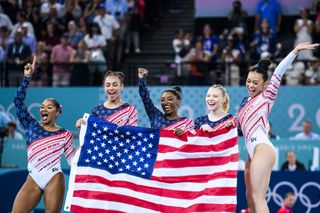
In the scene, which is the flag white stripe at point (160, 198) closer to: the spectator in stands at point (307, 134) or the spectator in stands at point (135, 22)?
the spectator in stands at point (307, 134)

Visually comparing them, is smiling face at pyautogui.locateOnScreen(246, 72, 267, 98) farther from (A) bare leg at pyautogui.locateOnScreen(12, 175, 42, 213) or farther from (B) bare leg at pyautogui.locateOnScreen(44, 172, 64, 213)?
(A) bare leg at pyautogui.locateOnScreen(12, 175, 42, 213)

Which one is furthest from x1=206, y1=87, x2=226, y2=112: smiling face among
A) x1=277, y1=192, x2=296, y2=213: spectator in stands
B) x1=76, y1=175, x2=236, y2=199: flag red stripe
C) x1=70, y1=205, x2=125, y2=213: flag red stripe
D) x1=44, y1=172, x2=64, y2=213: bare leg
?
x1=277, y1=192, x2=296, y2=213: spectator in stands

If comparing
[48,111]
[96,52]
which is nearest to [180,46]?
[96,52]

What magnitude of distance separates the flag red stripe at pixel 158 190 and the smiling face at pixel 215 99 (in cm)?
97

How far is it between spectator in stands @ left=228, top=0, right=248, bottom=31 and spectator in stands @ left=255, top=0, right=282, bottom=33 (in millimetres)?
286

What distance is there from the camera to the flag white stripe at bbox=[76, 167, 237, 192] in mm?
11633

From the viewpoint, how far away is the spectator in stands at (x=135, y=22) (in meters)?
21.2

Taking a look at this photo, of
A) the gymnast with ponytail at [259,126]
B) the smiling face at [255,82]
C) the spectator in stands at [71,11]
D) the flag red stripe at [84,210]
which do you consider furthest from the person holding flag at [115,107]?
the spectator in stands at [71,11]

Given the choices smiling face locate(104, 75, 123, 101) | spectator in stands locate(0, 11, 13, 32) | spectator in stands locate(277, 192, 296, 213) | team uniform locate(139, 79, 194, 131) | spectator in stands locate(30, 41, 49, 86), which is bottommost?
spectator in stands locate(277, 192, 296, 213)

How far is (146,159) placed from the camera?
12.0 meters

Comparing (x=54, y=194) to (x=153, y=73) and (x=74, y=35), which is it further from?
(x=74, y=35)

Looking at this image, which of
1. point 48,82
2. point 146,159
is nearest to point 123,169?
point 146,159

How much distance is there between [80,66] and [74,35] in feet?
4.42

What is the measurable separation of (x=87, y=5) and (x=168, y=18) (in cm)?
178
